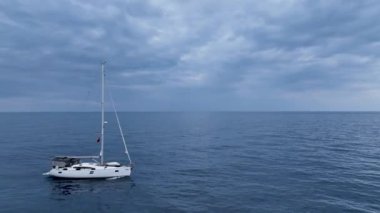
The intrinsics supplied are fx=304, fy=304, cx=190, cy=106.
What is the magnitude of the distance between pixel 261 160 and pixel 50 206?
52.5 metres

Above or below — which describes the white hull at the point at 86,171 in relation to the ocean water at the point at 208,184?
above

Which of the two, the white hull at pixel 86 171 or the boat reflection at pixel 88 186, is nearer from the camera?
the boat reflection at pixel 88 186

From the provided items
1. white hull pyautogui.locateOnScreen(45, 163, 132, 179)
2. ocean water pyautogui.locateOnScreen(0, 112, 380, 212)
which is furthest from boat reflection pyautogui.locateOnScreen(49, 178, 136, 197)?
white hull pyautogui.locateOnScreen(45, 163, 132, 179)

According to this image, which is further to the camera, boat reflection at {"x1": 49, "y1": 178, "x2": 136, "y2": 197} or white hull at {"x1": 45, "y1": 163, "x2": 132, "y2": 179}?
white hull at {"x1": 45, "y1": 163, "x2": 132, "y2": 179}

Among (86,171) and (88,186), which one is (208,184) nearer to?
(88,186)

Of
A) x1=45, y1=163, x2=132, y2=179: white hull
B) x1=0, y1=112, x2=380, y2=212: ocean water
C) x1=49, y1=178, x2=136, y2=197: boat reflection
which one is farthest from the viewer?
x1=45, y1=163, x2=132, y2=179: white hull

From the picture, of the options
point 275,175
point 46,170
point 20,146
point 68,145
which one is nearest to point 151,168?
point 46,170

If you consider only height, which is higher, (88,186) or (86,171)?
(86,171)

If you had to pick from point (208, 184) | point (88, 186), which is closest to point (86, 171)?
point (88, 186)

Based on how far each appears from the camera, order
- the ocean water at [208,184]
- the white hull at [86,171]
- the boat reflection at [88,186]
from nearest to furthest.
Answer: the ocean water at [208,184]
the boat reflection at [88,186]
the white hull at [86,171]

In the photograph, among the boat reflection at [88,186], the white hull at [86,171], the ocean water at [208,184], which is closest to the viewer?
the ocean water at [208,184]

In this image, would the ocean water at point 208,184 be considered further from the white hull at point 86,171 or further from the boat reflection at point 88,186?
the white hull at point 86,171

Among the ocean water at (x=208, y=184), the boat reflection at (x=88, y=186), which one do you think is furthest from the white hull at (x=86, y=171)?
the ocean water at (x=208, y=184)

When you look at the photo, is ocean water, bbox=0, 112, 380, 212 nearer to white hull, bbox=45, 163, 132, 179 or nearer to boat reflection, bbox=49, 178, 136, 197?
boat reflection, bbox=49, 178, 136, 197
